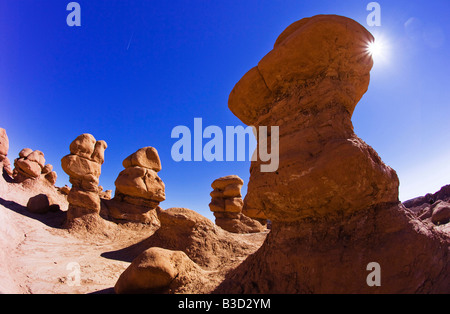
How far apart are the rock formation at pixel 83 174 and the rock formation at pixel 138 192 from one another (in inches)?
49.4

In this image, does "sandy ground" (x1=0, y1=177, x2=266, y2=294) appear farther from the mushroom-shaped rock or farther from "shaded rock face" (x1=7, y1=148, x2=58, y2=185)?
"shaded rock face" (x1=7, y1=148, x2=58, y2=185)

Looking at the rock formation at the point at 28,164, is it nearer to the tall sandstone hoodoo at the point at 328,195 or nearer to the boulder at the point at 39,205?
the boulder at the point at 39,205

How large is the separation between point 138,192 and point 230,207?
637cm

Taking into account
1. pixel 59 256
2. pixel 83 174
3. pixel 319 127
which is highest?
pixel 83 174

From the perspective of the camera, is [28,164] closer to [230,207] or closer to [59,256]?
[59,256]

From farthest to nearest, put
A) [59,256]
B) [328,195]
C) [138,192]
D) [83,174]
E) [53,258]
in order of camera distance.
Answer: [138,192] < [83,174] < [59,256] < [53,258] < [328,195]

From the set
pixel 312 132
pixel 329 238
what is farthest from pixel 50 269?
pixel 312 132

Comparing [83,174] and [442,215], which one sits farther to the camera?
[83,174]

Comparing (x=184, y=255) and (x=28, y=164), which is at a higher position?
(x=28, y=164)

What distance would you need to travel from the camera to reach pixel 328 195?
2994 mm

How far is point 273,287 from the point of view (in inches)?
125

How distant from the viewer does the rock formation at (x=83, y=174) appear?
35.0 feet

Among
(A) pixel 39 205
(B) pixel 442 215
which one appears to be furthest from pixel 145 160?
(B) pixel 442 215
